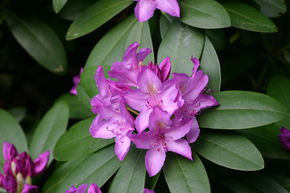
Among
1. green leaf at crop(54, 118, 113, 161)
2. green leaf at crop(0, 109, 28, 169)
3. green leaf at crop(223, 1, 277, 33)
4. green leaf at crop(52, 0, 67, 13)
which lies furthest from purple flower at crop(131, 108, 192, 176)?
green leaf at crop(0, 109, 28, 169)

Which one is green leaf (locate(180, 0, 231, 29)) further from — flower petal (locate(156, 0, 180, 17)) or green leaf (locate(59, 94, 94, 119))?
green leaf (locate(59, 94, 94, 119))

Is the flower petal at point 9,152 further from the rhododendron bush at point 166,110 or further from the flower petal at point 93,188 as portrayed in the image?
the flower petal at point 93,188

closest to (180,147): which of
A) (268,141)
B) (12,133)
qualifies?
(268,141)

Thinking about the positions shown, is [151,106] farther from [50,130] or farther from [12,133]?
[12,133]

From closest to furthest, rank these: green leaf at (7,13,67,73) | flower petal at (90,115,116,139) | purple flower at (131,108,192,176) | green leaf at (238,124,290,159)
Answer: purple flower at (131,108,192,176) → flower petal at (90,115,116,139) → green leaf at (238,124,290,159) → green leaf at (7,13,67,73)

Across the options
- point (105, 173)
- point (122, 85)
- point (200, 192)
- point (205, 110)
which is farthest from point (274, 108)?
point (105, 173)

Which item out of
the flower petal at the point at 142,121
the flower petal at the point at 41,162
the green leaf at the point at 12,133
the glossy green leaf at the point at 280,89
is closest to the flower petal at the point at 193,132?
the flower petal at the point at 142,121
